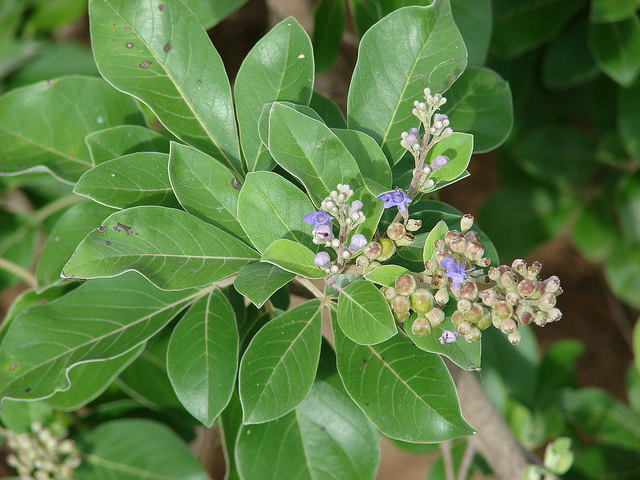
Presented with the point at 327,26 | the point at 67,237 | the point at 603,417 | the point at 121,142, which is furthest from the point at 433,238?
the point at 603,417

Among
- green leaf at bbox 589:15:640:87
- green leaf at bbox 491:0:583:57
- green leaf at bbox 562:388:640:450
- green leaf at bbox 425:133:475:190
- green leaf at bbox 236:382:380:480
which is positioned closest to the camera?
green leaf at bbox 425:133:475:190

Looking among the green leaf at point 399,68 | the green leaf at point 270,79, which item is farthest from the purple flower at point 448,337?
the green leaf at point 270,79

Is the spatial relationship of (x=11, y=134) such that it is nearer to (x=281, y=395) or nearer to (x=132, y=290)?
(x=132, y=290)

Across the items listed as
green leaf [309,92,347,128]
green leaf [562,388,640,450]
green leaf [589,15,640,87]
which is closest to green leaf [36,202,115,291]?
green leaf [309,92,347,128]

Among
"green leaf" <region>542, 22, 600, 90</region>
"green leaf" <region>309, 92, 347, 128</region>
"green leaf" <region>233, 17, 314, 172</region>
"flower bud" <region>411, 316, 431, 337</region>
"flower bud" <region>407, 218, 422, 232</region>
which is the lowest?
"green leaf" <region>542, 22, 600, 90</region>

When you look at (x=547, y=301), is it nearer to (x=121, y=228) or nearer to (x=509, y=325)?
(x=509, y=325)

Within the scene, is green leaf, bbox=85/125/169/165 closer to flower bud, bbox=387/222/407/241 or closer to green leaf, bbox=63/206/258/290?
green leaf, bbox=63/206/258/290
